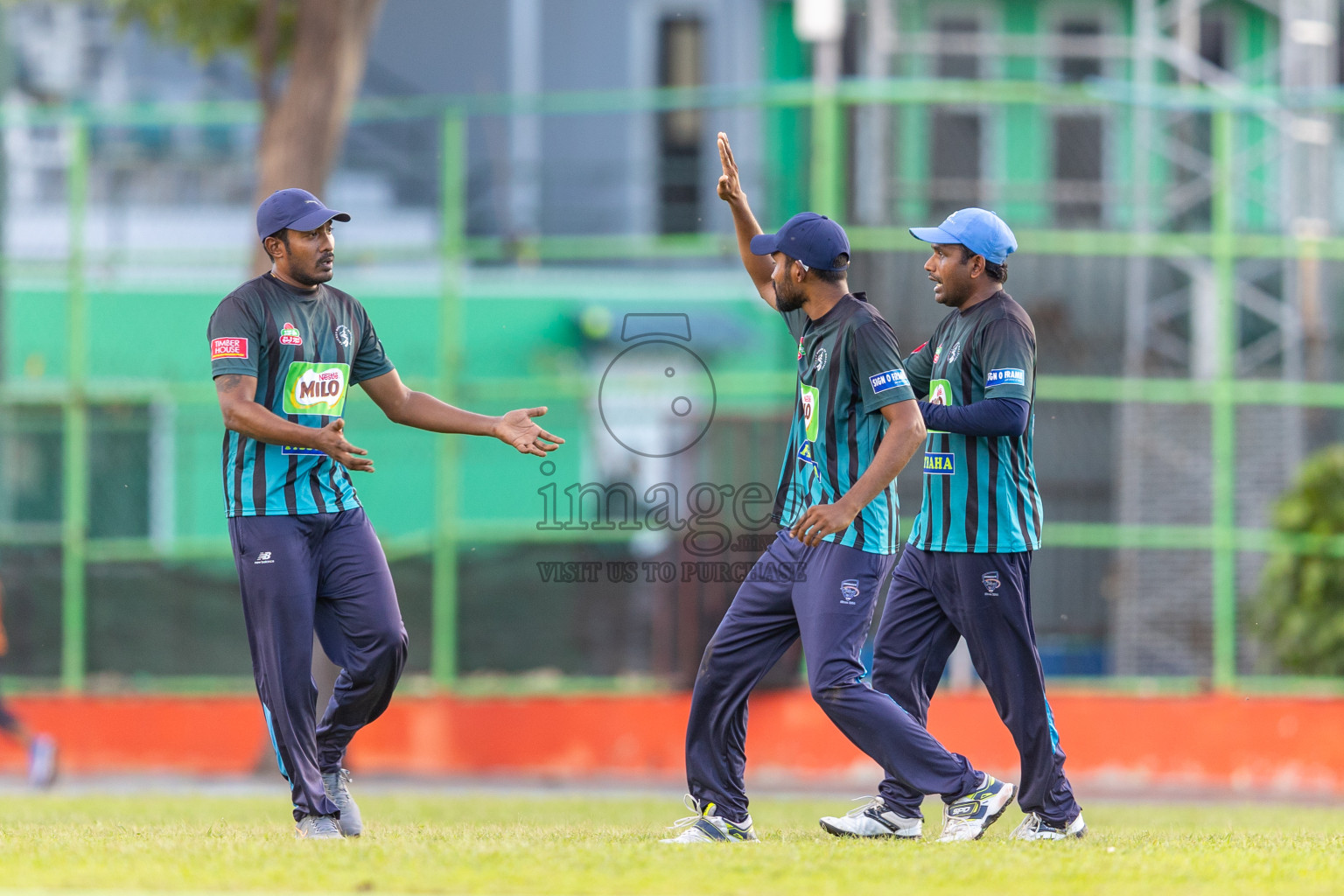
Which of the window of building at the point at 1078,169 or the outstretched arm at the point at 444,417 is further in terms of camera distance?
the window of building at the point at 1078,169

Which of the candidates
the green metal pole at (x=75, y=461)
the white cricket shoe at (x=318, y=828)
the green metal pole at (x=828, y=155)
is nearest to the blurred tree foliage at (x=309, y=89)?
the green metal pole at (x=75, y=461)

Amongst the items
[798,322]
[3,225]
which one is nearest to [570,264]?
[3,225]

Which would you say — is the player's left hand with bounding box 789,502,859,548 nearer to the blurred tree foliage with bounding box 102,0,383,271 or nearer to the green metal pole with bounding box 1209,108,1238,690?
the green metal pole with bounding box 1209,108,1238,690

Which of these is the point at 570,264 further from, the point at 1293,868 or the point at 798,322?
the point at 1293,868

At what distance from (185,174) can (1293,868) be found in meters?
15.2

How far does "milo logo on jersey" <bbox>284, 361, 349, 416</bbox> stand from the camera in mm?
6195

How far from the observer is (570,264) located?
1830 cm

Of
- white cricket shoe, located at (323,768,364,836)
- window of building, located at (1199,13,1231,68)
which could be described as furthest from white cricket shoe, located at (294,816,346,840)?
window of building, located at (1199,13,1231,68)

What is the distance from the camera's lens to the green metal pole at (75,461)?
41.3ft

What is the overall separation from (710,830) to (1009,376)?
1914 mm

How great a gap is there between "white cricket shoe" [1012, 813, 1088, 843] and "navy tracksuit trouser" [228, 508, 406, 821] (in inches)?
92.0

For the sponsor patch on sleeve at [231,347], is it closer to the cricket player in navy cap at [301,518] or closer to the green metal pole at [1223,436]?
the cricket player in navy cap at [301,518]

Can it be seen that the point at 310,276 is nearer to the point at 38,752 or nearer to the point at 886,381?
the point at 886,381

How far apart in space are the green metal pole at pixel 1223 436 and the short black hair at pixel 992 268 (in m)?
5.93
